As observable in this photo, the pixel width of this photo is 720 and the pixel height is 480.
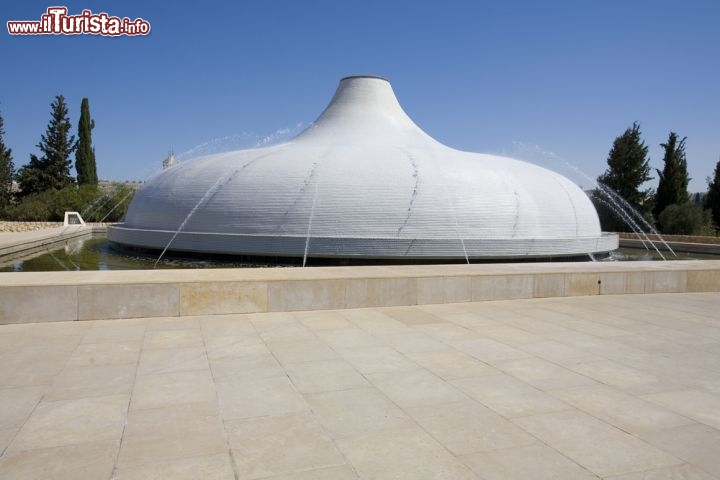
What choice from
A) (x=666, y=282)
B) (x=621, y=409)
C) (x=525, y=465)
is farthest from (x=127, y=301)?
(x=666, y=282)

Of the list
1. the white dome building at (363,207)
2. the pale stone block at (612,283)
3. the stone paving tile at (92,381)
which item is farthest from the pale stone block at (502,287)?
the white dome building at (363,207)

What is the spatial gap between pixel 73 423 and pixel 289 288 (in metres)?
3.84

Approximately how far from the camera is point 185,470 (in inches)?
116

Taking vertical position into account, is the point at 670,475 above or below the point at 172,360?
below

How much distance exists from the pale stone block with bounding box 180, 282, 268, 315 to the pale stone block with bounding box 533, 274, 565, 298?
13.8 ft

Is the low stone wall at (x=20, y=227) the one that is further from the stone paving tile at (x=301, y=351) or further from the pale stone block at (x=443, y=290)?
the stone paving tile at (x=301, y=351)

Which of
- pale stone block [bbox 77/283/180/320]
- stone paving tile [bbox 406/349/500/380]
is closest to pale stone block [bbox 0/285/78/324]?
pale stone block [bbox 77/283/180/320]

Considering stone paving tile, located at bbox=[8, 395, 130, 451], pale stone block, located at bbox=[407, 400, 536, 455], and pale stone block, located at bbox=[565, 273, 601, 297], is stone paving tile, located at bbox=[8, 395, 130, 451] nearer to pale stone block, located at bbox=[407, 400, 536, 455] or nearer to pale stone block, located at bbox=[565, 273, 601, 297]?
pale stone block, located at bbox=[407, 400, 536, 455]

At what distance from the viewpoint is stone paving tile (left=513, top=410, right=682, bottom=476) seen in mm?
3129

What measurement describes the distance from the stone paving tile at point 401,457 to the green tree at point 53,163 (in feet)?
171

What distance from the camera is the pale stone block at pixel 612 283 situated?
916cm

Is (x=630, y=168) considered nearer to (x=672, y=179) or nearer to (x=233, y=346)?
(x=672, y=179)

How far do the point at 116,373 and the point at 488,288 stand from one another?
5.41 metres

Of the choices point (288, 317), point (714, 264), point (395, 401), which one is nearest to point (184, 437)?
point (395, 401)
